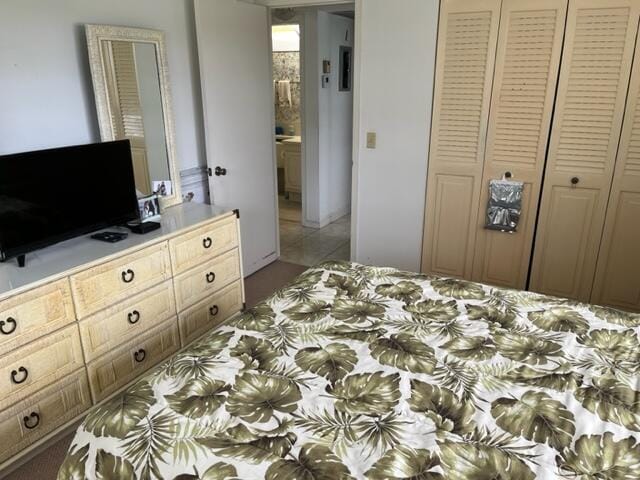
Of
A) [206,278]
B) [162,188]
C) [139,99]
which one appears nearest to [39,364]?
[206,278]

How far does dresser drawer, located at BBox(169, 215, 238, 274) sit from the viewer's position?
8.07 feet

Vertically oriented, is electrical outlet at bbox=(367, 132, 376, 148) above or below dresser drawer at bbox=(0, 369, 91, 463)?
above

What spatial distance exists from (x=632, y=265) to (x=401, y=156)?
→ 155 cm

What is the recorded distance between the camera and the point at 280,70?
6.24 metres

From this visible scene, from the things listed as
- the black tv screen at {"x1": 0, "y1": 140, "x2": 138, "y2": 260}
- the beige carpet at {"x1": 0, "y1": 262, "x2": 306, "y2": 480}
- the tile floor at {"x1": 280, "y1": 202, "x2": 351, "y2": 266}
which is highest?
the black tv screen at {"x1": 0, "y1": 140, "x2": 138, "y2": 260}

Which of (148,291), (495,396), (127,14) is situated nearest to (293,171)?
(127,14)

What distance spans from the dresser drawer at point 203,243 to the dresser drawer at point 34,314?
59cm

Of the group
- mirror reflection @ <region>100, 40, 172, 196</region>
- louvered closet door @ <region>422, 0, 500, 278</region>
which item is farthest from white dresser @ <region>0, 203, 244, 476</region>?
louvered closet door @ <region>422, 0, 500, 278</region>

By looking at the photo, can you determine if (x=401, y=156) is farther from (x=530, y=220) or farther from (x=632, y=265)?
(x=632, y=265)

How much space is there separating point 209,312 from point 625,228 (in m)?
2.50

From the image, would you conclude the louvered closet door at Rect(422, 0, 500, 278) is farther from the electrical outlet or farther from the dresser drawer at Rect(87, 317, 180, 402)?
the dresser drawer at Rect(87, 317, 180, 402)

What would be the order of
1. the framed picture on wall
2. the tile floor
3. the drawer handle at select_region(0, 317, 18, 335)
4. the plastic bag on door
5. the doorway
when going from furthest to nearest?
the framed picture on wall < the doorway < the tile floor < the plastic bag on door < the drawer handle at select_region(0, 317, 18, 335)

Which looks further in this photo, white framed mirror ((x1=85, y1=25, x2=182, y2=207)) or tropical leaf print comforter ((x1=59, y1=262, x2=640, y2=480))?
white framed mirror ((x1=85, y1=25, x2=182, y2=207))

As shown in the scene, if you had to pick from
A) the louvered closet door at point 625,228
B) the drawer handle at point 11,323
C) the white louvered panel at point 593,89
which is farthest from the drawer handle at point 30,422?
the louvered closet door at point 625,228
